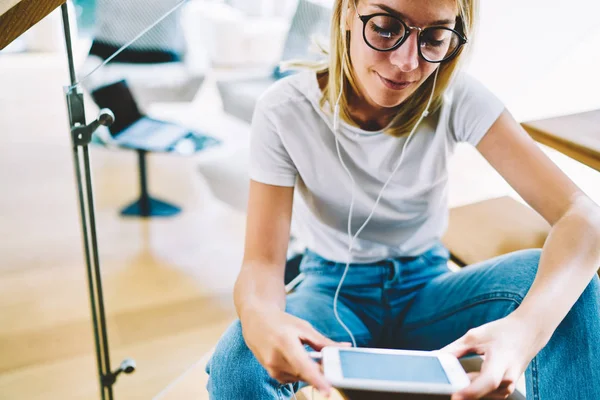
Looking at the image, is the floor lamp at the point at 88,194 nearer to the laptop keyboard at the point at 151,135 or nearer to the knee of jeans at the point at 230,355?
the knee of jeans at the point at 230,355

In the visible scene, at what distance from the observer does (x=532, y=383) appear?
0.79 m

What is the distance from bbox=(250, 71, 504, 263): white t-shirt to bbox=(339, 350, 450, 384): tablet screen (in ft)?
1.13

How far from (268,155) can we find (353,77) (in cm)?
19

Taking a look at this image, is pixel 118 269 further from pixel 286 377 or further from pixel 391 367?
pixel 391 367

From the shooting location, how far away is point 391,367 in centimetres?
63

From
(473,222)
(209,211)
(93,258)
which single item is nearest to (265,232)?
(93,258)

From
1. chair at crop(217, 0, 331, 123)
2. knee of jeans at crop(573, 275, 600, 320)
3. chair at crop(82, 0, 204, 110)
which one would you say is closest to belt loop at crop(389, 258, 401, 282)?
knee of jeans at crop(573, 275, 600, 320)

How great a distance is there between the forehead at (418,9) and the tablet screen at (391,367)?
46cm

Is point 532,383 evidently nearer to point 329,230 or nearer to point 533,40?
point 329,230

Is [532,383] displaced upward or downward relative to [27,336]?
upward

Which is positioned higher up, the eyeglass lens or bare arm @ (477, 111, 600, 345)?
the eyeglass lens

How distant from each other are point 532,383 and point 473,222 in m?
0.57

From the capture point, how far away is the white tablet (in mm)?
601

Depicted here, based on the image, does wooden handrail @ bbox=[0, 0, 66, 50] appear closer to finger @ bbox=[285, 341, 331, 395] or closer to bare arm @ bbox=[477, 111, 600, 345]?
finger @ bbox=[285, 341, 331, 395]
